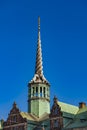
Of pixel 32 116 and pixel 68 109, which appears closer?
pixel 68 109

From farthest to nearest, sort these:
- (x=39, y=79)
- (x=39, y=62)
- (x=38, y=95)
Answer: (x=39, y=62) → (x=39, y=79) → (x=38, y=95)

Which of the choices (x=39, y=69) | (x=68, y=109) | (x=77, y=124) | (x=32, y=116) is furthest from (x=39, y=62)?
(x=77, y=124)

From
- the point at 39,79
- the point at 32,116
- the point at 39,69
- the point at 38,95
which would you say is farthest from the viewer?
the point at 39,69

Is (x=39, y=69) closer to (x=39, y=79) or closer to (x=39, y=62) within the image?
(x=39, y=62)

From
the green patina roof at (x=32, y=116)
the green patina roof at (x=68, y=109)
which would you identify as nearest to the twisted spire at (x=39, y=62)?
the green patina roof at (x=32, y=116)

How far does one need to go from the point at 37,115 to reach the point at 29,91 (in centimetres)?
768

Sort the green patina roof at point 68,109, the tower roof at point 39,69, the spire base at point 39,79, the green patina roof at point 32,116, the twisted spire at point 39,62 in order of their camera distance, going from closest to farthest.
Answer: the green patina roof at point 68,109 < the green patina roof at point 32,116 < the spire base at point 39,79 < the tower roof at point 39,69 < the twisted spire at point 39,62

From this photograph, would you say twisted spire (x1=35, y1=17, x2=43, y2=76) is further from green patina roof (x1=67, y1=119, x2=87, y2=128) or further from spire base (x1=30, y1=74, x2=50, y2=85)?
green patina roof (x1=67, y1=119, x2=87, y2=128)

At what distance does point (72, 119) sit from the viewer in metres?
101

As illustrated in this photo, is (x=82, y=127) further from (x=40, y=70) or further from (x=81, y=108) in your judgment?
(x=40, y=70)

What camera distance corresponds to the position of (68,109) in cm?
10406

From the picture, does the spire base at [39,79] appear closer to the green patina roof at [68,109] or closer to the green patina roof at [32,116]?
the green patina roof at [32,116]

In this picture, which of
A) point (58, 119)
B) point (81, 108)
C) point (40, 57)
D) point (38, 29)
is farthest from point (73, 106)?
point (38, 29)

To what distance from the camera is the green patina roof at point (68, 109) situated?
330 feet
